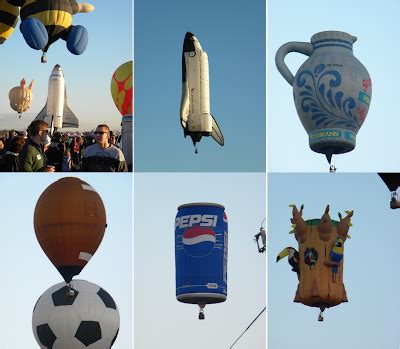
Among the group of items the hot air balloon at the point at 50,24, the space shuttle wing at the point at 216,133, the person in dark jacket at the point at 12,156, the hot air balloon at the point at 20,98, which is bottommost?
the person in dark jacket at the point at 12,156

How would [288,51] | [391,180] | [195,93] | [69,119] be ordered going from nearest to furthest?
[391,180] < [288,51] < [195,93] < [69,119]

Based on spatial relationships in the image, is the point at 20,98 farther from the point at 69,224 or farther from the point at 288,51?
the point at 288,51

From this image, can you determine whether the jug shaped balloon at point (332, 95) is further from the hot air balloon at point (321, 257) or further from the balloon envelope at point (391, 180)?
the hot air balloon at point (321, 257)

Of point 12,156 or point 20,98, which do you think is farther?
point 20,98

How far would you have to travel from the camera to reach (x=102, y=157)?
56.8 ft

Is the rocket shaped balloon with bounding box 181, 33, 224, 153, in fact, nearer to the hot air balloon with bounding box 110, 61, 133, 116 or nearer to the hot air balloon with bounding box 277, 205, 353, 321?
the hot air balloon with bounding box 277, 205, 353, 321

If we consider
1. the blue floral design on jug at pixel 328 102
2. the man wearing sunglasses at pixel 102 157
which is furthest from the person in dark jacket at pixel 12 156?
the blue floral design on jug at pixel 328 102

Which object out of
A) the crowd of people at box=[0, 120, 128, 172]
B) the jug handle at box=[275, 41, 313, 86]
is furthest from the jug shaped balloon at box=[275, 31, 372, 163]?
the crowd of people at box=[0, 120, 128, 172]

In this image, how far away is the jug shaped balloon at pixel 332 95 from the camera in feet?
54.5

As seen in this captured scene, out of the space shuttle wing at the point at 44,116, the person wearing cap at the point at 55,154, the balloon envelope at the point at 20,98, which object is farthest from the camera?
the balloon envelope at the point at 20,98

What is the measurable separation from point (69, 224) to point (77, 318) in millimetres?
2304

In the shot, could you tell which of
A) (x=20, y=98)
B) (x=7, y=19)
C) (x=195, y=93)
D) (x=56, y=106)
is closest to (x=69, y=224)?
(x=195, y=93)

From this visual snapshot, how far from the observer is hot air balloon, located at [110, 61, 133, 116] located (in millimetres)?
21419

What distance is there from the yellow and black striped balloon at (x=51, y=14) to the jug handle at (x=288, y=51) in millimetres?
4239
